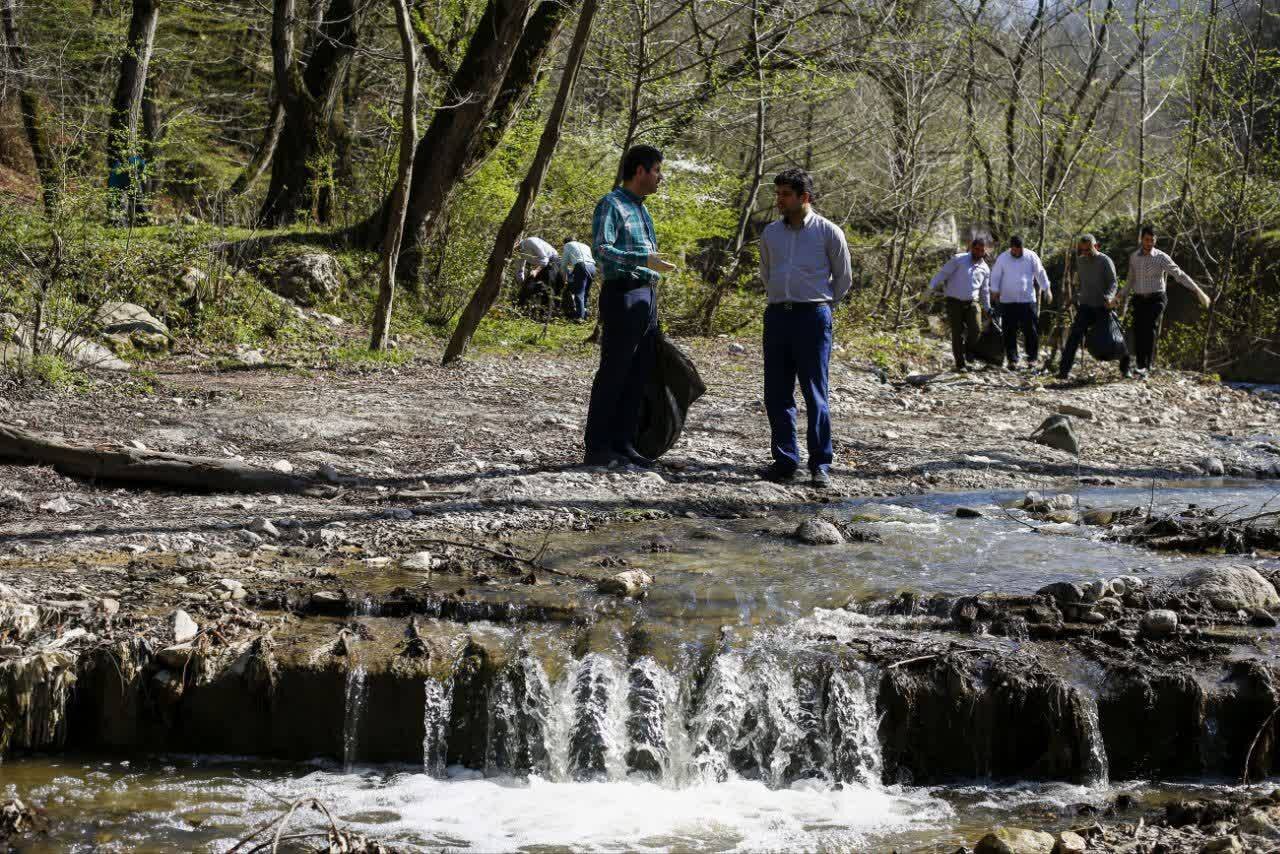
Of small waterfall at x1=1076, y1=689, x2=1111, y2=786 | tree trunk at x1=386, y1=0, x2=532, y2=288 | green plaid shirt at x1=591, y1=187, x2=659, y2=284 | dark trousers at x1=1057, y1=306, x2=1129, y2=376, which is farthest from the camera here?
dark trousers at x1=1057, y1=306, x2=1129, y2=376

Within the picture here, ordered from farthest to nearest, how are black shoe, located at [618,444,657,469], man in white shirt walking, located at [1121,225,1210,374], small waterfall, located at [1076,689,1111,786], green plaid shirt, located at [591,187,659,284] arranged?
man in white shirt walking, located at [1121,225,1210,374] < black shoe, located at [618,444,657,469] < green plaid shirt, located at [591,187,659,284] < small waterfall, located at [1076,689,1111,786]

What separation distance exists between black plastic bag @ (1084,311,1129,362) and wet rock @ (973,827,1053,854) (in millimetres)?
13220

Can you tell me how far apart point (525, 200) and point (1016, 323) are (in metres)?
7.82

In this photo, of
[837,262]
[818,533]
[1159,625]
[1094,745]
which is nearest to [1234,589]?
[1159,625]

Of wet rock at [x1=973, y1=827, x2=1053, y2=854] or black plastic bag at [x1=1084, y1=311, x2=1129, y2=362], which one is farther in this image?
black plastic bag at [x1=1084, y1=311, x2=1129, y2=362]

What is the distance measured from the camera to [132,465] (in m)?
7.70

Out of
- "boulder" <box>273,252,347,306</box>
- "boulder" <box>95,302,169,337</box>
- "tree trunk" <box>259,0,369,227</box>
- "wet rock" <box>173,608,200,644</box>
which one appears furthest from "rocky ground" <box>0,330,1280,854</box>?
"tree trunk" <box>259,0,369,227</box>

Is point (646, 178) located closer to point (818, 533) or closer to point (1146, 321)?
point (818, 533)

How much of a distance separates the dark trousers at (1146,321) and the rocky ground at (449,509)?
3029mm

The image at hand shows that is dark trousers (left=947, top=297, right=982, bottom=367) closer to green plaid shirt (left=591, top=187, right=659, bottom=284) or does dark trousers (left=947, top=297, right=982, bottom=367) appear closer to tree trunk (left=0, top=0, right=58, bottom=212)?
green plaid shirt (left=591, top=187, right=659, bottom=284)

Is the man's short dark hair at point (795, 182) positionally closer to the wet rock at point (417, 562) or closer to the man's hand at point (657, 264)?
the man's hand at point (657, 264)

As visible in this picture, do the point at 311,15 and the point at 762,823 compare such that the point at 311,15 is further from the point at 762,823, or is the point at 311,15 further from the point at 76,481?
the point at 762,823

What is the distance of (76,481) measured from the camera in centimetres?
765

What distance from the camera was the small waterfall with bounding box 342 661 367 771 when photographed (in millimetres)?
5113
